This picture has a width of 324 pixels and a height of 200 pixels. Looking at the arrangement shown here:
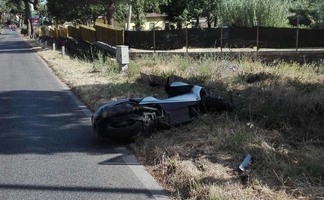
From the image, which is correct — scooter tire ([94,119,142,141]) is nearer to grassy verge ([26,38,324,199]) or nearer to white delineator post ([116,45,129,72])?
grassy verge ([26,38,324,199])

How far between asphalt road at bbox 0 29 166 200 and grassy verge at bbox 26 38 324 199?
0.33 m

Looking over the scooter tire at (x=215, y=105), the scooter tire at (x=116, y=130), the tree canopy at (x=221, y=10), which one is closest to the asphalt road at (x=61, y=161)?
the scooter tire at (x=116, y=130)

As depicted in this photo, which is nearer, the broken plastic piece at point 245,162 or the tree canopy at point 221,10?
the broken plastic piece at point 245,162

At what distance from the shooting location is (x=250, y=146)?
570 centimetres

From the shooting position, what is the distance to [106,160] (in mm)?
6090

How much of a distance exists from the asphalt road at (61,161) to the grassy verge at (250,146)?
0.33 m

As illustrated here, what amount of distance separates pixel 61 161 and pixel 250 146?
247 cm

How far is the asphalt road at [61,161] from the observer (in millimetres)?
4980

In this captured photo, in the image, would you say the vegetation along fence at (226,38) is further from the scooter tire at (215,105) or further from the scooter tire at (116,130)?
the scooter tire at (116,130)

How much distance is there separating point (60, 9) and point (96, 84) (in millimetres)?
31640

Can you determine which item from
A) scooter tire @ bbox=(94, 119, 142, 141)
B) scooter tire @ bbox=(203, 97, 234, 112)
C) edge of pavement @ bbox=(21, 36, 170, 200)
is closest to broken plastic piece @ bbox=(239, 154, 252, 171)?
edge of pavement @ bbox=(21, 36, 170, 200)

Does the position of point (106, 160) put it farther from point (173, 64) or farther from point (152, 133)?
point (173, 64)

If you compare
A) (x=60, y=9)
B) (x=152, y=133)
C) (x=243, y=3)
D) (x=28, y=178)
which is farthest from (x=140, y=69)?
(x=60, y=9)

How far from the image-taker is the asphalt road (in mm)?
4980
